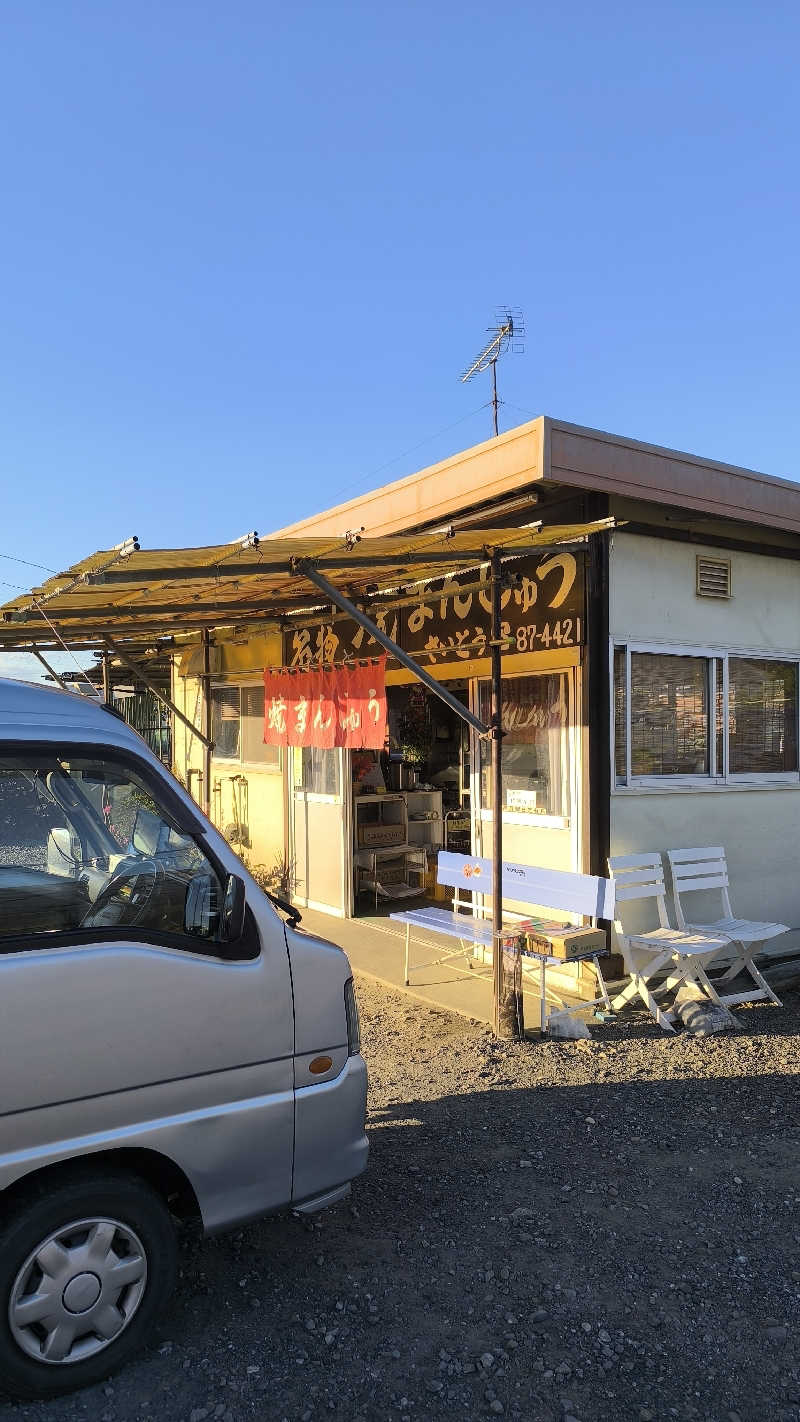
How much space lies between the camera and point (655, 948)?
19.7ft

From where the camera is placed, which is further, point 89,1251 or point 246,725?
point 246,725

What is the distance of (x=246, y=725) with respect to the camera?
11.0m

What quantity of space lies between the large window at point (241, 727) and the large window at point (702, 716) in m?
4.79

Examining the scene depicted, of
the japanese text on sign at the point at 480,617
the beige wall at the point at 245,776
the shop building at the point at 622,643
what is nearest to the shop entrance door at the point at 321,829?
the beige wall at the point at 245,776

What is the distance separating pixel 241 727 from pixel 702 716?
5921mm

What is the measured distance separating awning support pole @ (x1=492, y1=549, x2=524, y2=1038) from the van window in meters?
2.97

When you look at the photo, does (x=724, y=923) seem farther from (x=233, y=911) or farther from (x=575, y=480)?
(x=233, y=911)

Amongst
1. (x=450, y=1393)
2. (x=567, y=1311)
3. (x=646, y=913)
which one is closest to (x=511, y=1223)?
(x=567, y=1311)

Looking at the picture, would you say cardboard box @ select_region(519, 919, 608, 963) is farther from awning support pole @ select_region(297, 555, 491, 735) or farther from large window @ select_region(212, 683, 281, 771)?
large window @ select_region(212, 683, 281, 771)

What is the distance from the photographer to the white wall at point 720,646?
21.7ft

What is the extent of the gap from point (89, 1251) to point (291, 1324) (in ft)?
2.58

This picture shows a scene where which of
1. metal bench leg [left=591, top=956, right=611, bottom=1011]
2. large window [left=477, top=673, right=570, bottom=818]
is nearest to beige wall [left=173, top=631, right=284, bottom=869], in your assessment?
large window [left=477, top=673, right=570, bottom=818]

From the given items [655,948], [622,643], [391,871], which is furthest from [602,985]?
[391,871]

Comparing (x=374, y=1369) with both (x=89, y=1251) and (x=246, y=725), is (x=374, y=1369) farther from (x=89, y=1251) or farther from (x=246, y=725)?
(x=246, y=725)
